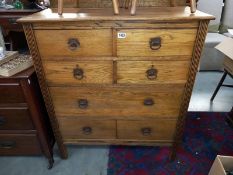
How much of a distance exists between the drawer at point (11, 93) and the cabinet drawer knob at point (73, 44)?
0.43 metres

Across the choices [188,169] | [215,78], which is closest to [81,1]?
[188,169]

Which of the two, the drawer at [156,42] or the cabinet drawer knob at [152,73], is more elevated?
the drawer at [156,42]

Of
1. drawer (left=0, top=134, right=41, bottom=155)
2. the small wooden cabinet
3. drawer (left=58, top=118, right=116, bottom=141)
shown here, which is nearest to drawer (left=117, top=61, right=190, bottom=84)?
drawer (left=58, top=118, right=116, bottom=141)

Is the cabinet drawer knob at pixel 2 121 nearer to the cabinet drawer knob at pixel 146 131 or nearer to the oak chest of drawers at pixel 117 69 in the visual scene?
the oak chest of drawers at pixel 117 69

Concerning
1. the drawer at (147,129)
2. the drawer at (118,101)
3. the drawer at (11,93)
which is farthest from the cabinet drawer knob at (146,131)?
the drawer at (11,93)

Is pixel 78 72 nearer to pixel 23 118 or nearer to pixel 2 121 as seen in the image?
pixel 23 118

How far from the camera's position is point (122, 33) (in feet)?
3.52

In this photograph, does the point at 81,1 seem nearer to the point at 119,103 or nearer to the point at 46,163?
the point at 119,103

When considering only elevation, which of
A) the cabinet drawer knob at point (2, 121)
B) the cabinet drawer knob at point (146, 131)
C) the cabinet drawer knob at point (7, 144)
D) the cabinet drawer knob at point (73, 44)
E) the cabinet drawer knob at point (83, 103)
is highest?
the cabinet drawer knob at point (73, 44)

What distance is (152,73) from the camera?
1194 mm

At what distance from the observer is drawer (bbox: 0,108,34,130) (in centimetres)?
136

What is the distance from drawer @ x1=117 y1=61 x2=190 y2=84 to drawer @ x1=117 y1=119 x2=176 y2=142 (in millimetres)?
329

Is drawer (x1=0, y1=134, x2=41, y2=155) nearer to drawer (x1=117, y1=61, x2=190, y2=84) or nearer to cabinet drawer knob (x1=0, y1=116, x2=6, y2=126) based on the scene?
cabinet drawer knob (x1=0, y1=116, x2=6, y2=126)

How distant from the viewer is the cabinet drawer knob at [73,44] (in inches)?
43.5
